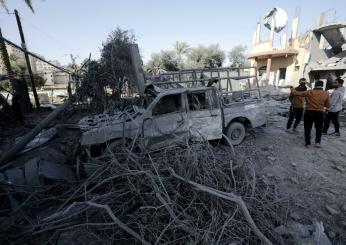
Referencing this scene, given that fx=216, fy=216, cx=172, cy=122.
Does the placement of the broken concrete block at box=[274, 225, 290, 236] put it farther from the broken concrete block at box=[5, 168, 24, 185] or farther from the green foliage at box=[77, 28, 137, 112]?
the green foliage at box=[77, 28, 137, 112]

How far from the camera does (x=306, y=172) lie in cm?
424

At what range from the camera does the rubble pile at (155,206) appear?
2391 millimetres

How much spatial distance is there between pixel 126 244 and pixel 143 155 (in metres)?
1.39

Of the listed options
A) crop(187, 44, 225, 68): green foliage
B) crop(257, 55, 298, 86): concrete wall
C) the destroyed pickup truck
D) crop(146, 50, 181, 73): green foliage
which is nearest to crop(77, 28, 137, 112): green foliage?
the destroyed pickup truck

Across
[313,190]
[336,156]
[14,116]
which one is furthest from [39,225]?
[14,116]

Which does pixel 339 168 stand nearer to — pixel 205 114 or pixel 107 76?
pixel 205 114

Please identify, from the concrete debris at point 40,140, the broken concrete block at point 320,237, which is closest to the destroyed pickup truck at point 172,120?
the concrete debris at point 40,140

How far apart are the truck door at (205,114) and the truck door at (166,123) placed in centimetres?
20

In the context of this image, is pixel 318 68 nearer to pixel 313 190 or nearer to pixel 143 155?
pixel 313 190

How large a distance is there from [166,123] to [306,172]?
9.69 ft

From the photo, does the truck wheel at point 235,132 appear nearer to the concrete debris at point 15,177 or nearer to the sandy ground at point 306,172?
the sandy ground at point 306,172

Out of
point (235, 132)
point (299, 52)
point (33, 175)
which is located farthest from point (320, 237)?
point (299, 52)

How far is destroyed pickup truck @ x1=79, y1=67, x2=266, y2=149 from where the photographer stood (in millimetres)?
4336

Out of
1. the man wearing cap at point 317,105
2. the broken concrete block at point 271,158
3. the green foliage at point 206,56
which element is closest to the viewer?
the broken concrete block at point 271,158
